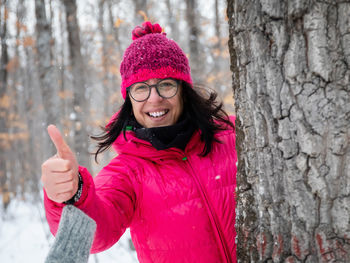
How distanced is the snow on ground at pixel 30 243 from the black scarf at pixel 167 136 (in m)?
3.79

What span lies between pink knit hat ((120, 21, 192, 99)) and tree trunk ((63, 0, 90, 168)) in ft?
12.1

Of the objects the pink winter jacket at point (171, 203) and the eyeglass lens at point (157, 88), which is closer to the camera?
the pink winter jacket at point (171, 203)

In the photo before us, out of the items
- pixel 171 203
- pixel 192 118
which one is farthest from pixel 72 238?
pixel 192 118

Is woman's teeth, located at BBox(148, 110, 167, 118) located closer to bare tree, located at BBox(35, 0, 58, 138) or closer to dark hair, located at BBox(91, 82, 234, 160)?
dark hair, located at BBox(91, 82, 234, 160)

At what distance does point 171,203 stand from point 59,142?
783 mm

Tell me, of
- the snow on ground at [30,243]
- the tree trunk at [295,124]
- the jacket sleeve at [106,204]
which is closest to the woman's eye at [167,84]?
the jacket sleeve at [106,204]

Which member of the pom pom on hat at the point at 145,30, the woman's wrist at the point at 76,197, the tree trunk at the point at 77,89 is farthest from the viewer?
the tree trunk at the point at 77,89

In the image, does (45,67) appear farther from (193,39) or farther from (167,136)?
(167,136)

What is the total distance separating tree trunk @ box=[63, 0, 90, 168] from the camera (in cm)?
532

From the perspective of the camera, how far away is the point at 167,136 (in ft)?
5.76

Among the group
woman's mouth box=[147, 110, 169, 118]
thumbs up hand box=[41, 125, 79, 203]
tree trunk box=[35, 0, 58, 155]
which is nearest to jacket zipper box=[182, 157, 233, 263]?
woman's mouth box=[147, 110, 169, 118]

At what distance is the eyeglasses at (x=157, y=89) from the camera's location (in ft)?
6.06

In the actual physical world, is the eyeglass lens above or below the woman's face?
above

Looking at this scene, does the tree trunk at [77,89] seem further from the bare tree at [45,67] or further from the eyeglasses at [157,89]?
the eyeglasses at [157,89]
